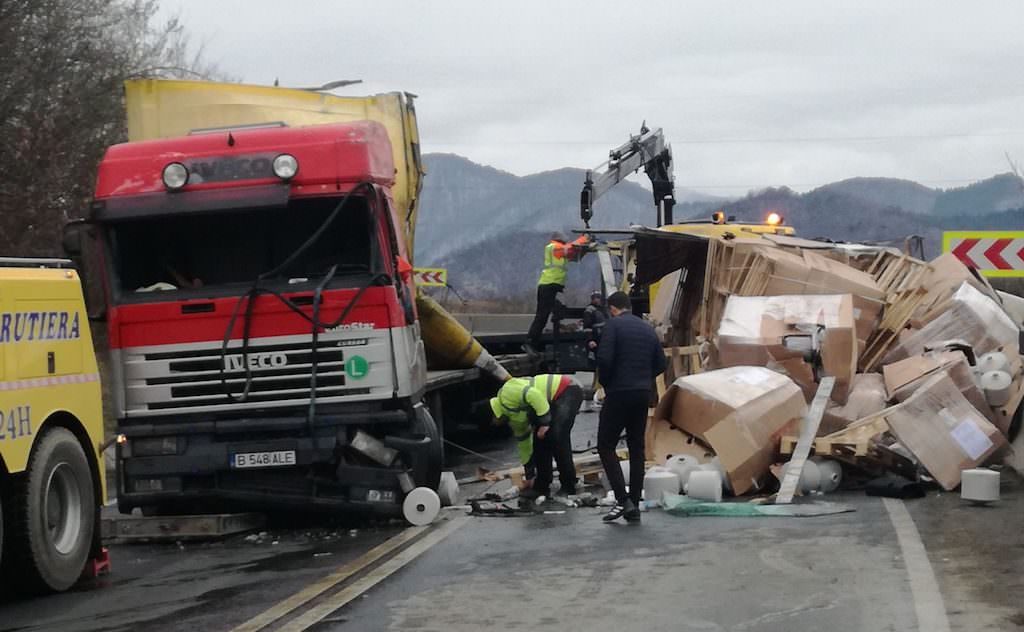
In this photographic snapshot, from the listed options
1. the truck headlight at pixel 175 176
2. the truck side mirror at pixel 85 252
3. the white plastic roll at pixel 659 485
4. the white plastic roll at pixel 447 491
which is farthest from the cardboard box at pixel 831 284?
the truck side mirror at pixel 85 252

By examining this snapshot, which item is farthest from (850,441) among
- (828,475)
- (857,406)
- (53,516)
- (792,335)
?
(53,516)

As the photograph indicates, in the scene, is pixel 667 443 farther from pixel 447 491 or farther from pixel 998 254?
pixel 998 254

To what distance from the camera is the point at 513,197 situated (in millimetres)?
128125

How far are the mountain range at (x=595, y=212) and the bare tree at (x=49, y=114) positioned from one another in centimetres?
527

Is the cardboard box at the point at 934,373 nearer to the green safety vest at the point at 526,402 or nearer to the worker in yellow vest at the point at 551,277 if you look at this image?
the green safety vest at the point at 526,402

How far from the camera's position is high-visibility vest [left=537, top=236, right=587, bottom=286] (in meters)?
20.9

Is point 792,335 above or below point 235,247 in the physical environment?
below

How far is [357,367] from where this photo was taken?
11555mm

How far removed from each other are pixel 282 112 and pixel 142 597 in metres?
6.00

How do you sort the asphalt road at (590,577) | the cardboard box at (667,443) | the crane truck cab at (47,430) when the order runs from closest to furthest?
the asphalt road at (590,577) → the crane truck cab at (47,430) → the cardboard box at (667,443)

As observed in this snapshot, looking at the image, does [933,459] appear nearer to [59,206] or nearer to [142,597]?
[142,597]

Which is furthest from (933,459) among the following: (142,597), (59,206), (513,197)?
(513,197)

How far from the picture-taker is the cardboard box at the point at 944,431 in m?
13.0

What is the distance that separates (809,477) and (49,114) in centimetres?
1397
